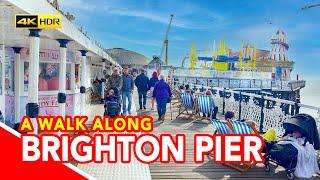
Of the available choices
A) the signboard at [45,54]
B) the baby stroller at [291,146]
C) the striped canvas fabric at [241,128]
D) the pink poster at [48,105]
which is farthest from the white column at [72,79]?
the baby stroller at [291,146]

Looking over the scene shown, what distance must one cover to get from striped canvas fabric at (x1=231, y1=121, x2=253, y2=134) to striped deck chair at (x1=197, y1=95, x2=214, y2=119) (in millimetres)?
4791

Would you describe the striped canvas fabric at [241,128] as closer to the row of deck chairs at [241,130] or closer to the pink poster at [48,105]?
the row of deck chairs at [241,130]

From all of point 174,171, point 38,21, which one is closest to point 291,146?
point 174,171

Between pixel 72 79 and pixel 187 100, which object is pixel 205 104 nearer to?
pixel 187 100

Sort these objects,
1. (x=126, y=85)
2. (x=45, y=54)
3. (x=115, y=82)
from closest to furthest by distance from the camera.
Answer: (x=45, y=54) < (x=115, y=82) < (x=126, y=85)

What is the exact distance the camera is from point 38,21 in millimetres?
5324

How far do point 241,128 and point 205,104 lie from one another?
204 inches

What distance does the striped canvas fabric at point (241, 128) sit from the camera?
6.15m

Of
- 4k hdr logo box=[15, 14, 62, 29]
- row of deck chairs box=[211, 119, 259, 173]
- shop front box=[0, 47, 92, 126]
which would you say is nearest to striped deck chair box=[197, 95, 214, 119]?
shop front box=[0, 47, 92, 126]

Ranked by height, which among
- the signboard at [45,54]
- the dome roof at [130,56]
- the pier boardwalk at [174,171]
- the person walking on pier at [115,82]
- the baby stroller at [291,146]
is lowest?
the pier boardwalk at [174,171]

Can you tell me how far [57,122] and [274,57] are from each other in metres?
91.3

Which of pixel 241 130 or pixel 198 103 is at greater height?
pixel 198 103

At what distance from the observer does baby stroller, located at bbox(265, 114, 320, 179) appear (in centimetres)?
572

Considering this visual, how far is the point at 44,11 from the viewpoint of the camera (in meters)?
5.52
